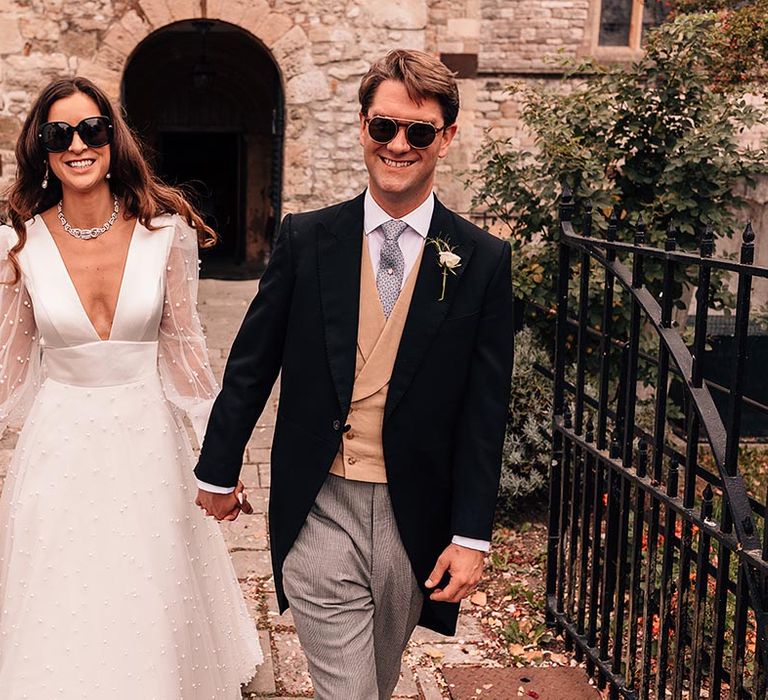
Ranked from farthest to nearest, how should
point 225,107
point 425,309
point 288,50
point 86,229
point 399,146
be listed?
point 225,107 → point 288,50 → point 86,229 → point 425,309 → point 399,146

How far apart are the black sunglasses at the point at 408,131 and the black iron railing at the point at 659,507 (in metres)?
0.75

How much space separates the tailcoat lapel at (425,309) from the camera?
2480mm

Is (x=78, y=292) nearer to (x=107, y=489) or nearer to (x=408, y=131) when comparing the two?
(x=107, y=489)

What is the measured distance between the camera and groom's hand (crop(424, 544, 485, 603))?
99.3 inches

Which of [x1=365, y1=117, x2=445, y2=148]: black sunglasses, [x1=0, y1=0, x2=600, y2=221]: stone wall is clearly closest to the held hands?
[x1=365, y1=117, x2=445, y2=148]: black sunglasses

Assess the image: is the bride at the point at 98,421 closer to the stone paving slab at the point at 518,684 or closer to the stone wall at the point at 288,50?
the stone paving slab at the point at 518,684

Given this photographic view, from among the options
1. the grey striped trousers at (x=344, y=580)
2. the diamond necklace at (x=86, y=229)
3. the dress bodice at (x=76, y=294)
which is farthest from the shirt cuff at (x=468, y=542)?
the diamond necklace at (x=86, y=229)

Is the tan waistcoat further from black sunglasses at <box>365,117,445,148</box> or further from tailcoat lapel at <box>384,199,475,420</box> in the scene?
black sunglasses at <box>365,117,445,148</box>

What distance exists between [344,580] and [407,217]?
2.80ft

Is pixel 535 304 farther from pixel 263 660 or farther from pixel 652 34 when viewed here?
pixel 263 660

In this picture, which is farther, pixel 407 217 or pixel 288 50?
pixel 288 50

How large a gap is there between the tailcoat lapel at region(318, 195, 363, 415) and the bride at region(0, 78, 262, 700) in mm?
794

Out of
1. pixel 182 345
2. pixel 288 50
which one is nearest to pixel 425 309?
pixel 182 345

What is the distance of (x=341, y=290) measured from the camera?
251 cm
